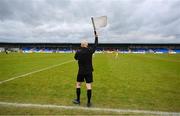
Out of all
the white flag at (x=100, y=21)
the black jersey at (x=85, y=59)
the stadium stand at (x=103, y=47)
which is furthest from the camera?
the stadium stand at (x=103, y=47)

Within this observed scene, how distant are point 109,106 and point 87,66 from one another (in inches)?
60.1

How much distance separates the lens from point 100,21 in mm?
7609

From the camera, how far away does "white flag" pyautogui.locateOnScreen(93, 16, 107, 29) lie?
24.7 feet

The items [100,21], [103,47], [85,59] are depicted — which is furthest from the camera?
[103,47]

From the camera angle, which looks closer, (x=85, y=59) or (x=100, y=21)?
(x=100, y=21)

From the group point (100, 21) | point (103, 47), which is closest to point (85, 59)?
point (100, 21)

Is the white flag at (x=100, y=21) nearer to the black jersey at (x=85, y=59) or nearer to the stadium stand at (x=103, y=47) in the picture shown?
the black jersey at (x=85, y=59)

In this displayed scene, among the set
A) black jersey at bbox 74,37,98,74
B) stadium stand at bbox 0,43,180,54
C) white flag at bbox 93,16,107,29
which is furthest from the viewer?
stadium stand at bbox 0,43,180,54

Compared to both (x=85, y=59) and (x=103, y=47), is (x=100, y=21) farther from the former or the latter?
(x=103, y=47)

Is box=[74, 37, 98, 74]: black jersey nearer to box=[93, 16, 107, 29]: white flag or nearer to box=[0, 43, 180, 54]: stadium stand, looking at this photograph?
box=[93, 16, 107, 29]: white flag

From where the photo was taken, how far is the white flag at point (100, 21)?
7.54 m

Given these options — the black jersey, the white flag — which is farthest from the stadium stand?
the white flag

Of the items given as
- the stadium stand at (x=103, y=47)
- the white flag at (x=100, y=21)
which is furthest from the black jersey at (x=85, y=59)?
the stadium stand at (x=103, y=47)

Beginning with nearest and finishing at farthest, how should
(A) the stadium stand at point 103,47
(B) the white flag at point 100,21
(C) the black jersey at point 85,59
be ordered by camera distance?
1. (B) the white flag at point 100,21
2. (C) the black jersey at point 85,59
3. (A) the stadium stand at point 103,47
